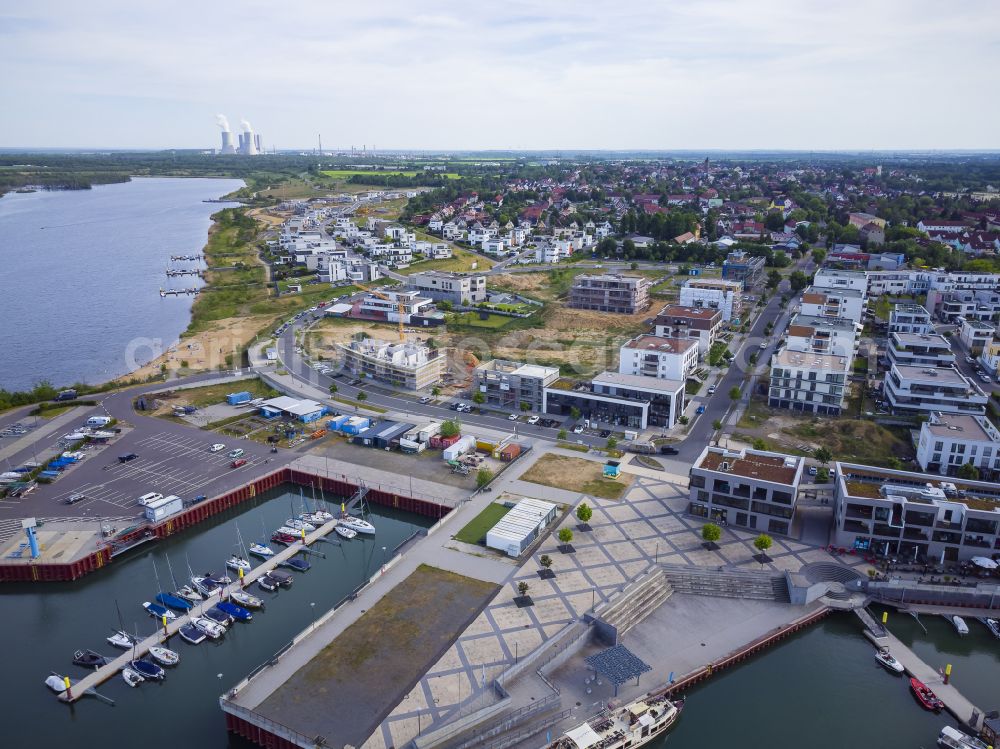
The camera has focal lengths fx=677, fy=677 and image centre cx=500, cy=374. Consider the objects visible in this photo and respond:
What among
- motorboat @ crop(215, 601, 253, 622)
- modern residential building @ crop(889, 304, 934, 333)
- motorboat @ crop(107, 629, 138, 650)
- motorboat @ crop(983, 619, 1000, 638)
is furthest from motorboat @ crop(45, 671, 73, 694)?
modern residential building @ crop(889, 304, 934, 333)

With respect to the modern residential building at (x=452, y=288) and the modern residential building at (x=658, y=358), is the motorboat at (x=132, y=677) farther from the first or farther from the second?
the modern residential building at (x=452, y=288)

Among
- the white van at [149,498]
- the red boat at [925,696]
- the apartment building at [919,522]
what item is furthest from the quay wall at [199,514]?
the red boat at [925,696]

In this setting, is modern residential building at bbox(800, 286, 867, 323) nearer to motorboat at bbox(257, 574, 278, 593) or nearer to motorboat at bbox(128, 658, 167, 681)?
motorboat at bbox(257, 574, 278, 593)

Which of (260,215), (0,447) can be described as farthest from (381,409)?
(260,215)

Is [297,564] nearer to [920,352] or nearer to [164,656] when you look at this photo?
[164,656]

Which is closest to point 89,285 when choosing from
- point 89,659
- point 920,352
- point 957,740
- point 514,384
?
point 514,384

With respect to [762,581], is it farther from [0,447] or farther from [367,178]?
[367,178]
